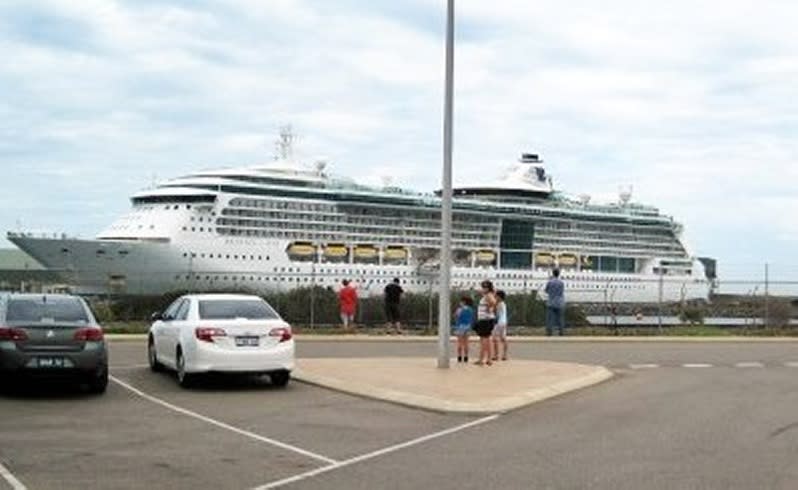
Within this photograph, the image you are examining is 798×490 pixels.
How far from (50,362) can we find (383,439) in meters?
5.72

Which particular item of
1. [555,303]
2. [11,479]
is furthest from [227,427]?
[555,303]

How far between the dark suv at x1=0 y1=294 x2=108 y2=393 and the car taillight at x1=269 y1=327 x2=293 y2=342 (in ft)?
8.02

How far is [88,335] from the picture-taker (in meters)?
15.8

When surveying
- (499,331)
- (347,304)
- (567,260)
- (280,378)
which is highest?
(567,260)

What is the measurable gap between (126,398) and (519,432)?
5.91 m

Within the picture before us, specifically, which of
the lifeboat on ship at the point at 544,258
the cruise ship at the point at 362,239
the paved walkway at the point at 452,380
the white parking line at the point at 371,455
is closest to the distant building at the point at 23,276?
the cruise ship at the point at 362,239

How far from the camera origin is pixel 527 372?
18922 mm

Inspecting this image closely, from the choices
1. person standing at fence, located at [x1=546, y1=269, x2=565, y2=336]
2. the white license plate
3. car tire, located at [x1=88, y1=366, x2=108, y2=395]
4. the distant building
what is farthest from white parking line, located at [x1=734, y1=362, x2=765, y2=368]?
the distant building

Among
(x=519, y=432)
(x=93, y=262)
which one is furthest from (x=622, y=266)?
(x=519, y=432)

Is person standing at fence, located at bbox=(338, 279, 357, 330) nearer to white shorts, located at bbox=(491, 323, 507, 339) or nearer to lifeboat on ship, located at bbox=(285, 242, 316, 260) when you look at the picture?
white shorts, located at bbox=(491, 323, 507, 339)

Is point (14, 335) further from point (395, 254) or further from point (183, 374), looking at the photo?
point (395, 254)

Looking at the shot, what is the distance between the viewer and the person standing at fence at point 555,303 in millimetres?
29859

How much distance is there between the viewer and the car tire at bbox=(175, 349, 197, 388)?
674 inches

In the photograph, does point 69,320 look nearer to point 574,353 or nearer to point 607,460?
point 607,460
